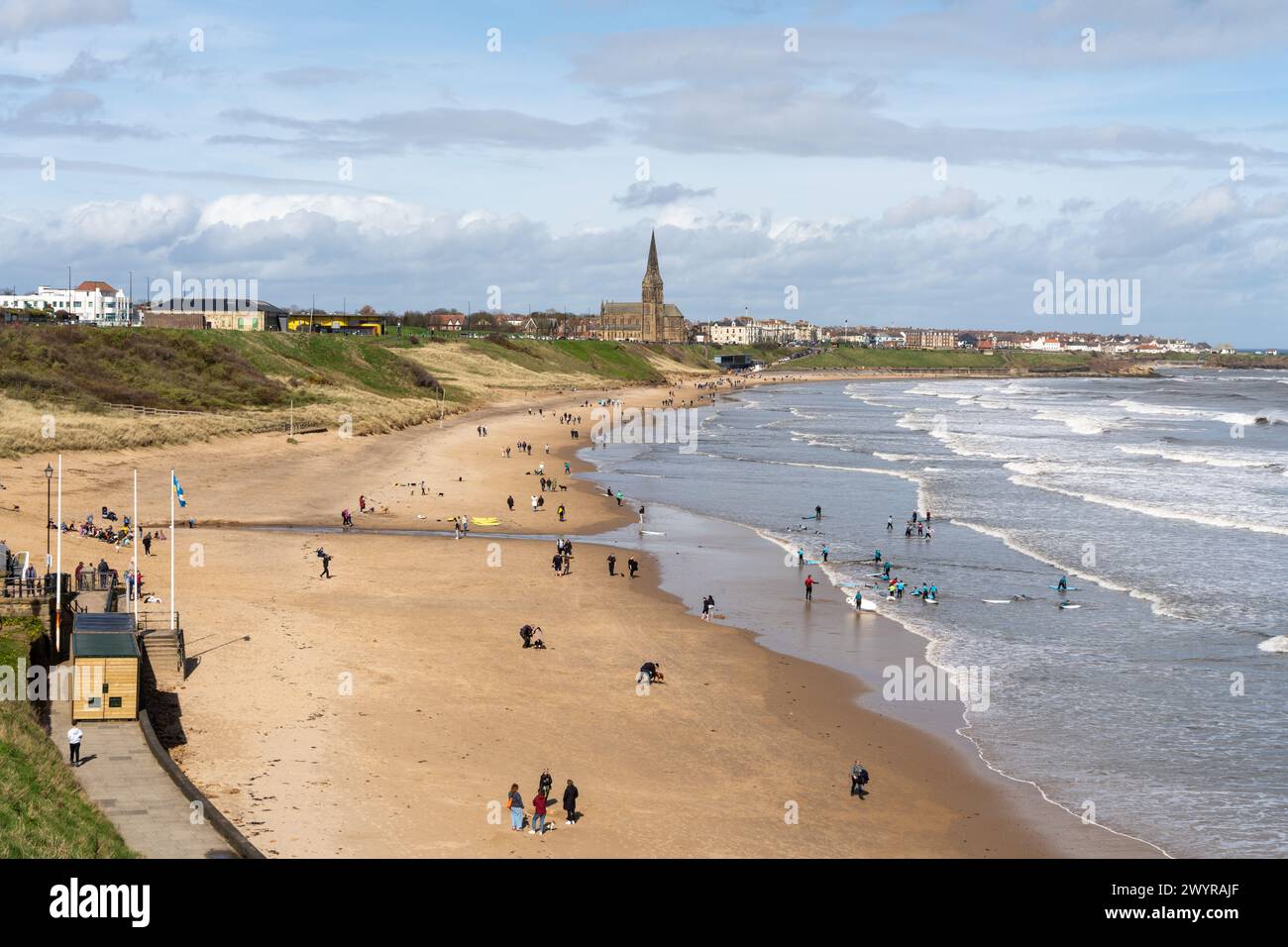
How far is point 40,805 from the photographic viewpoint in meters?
17.2

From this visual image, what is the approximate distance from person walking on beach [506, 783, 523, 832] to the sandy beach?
0.27 meters

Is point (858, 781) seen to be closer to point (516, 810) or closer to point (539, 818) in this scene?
point (539, 818)

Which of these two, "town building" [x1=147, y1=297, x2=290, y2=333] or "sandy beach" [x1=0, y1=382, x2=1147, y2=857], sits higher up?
"town building" [x1=147, y1=297, x2=290, y2=333]

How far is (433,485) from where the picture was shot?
6178cm

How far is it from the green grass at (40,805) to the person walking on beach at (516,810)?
587 centimetres

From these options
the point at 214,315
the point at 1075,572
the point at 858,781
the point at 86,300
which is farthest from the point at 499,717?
the point at 86,300

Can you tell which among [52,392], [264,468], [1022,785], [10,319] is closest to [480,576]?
[1022,785]

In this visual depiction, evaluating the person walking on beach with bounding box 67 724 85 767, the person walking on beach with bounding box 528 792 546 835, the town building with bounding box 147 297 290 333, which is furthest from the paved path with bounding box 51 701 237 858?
the town building with bounding box 147 297 290 333

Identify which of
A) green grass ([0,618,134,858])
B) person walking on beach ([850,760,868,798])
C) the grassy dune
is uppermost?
the grassy dune

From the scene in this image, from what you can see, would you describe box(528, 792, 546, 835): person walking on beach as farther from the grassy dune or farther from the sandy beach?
the grassy dune

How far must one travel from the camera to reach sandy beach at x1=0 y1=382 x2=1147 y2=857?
2033cm

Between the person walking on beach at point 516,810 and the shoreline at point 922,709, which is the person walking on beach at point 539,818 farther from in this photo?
the shoreline at point 922,709

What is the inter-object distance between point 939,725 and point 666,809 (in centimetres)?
815

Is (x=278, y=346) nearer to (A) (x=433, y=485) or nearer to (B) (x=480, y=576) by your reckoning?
(A) (x=433, y=485)
